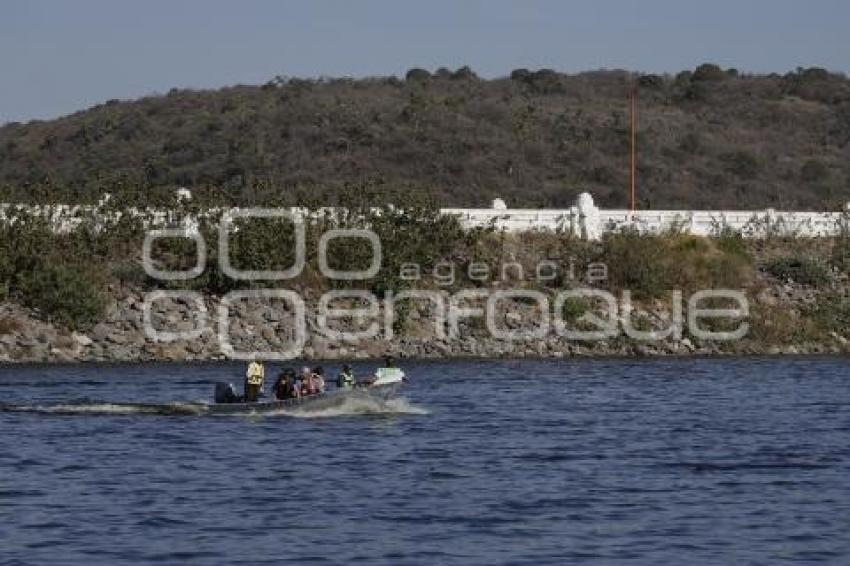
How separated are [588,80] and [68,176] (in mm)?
41346

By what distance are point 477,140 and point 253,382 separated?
6969cm

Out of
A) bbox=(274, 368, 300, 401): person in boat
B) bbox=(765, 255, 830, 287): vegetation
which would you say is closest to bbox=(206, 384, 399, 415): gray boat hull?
bbox=(274, 368, 300, 401): person in boat

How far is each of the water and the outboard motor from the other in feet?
1.72

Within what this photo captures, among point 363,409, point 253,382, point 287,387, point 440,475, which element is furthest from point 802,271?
point 440,475

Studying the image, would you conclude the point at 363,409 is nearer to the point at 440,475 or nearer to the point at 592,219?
the point at 440,475

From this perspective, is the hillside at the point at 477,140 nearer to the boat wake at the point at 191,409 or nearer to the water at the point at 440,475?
the water at the point at 440,475

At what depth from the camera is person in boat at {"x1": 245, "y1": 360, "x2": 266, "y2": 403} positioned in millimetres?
51375

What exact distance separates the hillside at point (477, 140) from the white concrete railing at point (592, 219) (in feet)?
80.7

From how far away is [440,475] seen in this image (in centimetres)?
4031

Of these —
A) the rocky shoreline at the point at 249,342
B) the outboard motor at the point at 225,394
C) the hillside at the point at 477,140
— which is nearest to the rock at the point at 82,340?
the rocky shoreline at the point at 249,342

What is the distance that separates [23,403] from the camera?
53906mm

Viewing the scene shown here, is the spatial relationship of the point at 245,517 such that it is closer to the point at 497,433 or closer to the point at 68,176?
the point at 497,433

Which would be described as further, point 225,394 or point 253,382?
point 225,394

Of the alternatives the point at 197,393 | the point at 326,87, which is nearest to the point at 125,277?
the point at 197,393
